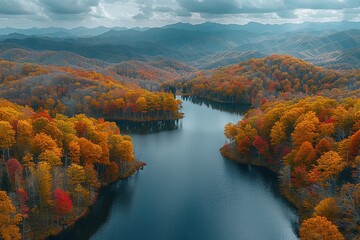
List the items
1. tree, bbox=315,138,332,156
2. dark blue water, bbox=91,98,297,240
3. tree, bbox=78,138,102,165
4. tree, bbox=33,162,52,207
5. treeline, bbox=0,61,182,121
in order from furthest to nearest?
treeline, bbox=0,61,182,121 < tree, bbox=78,138,102,165 < tree, bbox=315,138,332,156 < dark blue water, bbox=91,98,297,240 < tree, bbox=33,162,52,207

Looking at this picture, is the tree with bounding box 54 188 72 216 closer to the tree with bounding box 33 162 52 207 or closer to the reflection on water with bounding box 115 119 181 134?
the tree with bounding box 33 162 52 207

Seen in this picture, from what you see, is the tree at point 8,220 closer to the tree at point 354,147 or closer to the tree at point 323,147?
the tree at point 323,147

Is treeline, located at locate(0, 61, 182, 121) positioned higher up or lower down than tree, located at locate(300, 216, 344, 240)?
higher up

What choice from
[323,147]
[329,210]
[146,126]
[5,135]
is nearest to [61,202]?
[5,135]

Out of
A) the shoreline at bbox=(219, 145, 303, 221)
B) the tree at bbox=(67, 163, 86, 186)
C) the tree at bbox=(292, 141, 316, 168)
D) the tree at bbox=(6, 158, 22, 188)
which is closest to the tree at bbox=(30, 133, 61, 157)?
the tree at bbox=(67, 163, 86, 186)

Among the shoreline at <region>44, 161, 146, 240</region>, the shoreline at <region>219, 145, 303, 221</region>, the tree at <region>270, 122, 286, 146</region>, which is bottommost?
the shoreline at <region>44, 161, 146, 240</region>

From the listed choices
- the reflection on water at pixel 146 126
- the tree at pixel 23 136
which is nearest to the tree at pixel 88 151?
the tree at pixel 23 136

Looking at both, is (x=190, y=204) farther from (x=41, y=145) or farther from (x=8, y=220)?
(x=8, y=220)

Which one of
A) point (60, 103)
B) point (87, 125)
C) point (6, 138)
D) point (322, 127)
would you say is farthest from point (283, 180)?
point (60, 103)
